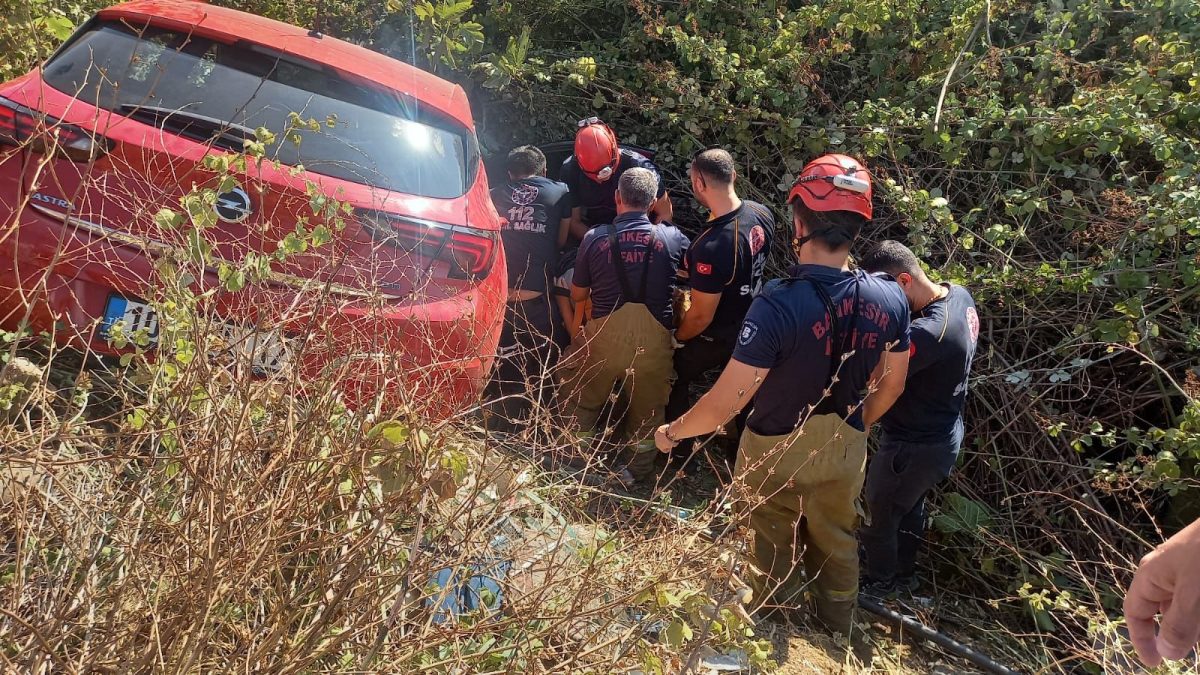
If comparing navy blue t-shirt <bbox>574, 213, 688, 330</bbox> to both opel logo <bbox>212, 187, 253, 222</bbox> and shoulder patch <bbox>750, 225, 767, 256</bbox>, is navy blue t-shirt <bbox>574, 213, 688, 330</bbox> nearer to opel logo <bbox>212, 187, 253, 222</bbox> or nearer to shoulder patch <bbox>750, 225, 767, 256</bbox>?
shoulder patch <bbox>750, 225, 767, 256</bbox>

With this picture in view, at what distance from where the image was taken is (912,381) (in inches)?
150

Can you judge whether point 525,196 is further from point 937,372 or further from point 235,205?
point 937,372

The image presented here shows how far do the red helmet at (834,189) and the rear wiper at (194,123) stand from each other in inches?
83.5

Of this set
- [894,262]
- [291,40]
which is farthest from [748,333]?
[291,40]

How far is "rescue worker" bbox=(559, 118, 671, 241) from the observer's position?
5445 millimetres

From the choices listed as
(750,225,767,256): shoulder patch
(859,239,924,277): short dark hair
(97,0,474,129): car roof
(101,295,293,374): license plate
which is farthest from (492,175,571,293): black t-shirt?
(101,295,293,374): license plate

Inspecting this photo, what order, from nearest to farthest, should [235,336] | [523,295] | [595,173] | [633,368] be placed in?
[235,336]
[633,368]
[523,295]
[595,173]

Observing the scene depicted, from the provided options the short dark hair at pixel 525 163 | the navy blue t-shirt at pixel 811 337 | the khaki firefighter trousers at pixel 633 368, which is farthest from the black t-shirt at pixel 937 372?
the short dark hair at pixel 525 163

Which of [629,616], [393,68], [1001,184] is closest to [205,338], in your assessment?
[629,616]

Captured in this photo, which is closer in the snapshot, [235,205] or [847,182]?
[235,205]

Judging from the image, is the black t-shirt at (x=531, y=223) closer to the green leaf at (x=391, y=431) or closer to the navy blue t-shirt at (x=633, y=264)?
the navy blue t-shirt at (x=633, y=264)

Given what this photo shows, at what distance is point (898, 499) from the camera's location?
397cm

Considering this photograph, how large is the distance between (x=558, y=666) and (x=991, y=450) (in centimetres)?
334

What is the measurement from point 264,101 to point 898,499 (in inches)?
130
